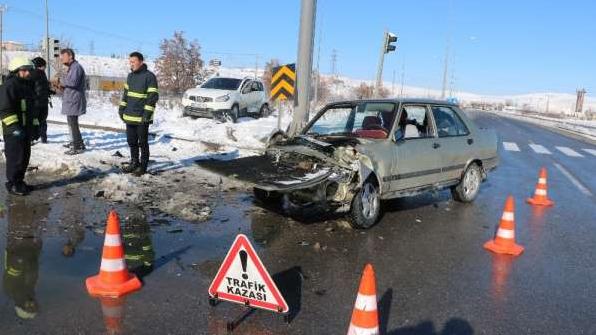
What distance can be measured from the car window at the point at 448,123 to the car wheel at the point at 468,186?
64cm

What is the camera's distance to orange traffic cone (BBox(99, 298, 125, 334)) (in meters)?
3.68

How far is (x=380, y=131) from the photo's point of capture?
7.32 m

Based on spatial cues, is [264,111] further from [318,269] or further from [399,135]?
[318,269]

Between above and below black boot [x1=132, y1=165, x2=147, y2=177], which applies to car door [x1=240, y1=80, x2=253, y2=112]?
above

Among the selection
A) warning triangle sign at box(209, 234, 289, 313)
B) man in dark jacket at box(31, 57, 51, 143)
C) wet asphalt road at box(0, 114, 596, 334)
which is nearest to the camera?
warning triangle sign at box(209, 234, 289, 313)

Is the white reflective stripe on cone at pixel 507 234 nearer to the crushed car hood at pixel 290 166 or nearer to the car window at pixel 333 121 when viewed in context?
the crushed car hood at pixel 290 166

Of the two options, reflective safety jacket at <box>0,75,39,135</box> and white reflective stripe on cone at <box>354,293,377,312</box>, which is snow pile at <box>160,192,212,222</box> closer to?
reflective safety jacket at <box>0,75,39,135</box>

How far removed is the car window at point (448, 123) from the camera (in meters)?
8.29

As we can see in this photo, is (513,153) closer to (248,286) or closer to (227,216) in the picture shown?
A: (227,216)

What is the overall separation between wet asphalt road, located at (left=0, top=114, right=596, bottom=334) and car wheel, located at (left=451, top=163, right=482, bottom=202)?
0.50 metres

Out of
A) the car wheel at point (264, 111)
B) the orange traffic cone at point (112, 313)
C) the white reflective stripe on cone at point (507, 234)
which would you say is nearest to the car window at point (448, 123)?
the white reflective stripe on cone at point (507, 234)

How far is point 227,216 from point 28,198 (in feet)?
8.72

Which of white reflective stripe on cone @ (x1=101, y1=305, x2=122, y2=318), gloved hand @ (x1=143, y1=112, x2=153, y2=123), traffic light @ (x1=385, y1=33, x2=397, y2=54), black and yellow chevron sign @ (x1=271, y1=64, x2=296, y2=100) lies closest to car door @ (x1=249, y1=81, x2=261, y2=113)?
traffic light @ (x1=385, y1=33, x2=397, y2=54)

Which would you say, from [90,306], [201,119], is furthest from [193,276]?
[201,119]
